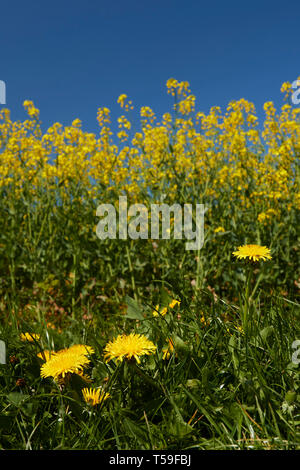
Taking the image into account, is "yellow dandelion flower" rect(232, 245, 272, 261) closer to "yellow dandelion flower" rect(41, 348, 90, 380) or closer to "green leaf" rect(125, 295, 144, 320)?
"green leaf" rect(125, 295, 144, 320)

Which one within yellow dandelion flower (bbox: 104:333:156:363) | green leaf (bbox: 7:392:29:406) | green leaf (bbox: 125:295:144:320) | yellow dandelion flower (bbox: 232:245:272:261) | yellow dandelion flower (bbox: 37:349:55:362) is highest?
yellow dandelion flower (bbox: 232:245:272:261)

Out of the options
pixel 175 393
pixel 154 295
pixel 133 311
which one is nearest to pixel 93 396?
pixel 175 393

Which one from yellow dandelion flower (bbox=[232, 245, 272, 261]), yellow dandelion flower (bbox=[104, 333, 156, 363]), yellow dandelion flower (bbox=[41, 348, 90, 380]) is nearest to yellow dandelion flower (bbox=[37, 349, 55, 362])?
yellow dandelion flower (bbox=[41, 348, 90, 380])

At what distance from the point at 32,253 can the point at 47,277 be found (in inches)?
11.5

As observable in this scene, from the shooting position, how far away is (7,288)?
4.70m

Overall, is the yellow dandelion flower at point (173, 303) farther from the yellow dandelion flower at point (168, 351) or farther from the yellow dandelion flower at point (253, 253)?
the yellow dandelion flower at point (253, 253)

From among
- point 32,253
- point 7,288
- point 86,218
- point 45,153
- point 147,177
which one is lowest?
point 7,288

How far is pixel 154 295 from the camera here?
2285mm

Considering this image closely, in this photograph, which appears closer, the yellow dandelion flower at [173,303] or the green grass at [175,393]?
the green grass at [175,393]

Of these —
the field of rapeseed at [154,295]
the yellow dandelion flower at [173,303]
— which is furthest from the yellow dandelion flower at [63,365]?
the yellow dandelion flower at [173,303]

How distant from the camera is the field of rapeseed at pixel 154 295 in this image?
3.58 feet

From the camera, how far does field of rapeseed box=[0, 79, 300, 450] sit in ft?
3.58

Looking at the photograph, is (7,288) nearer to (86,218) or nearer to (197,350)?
(86,218)
